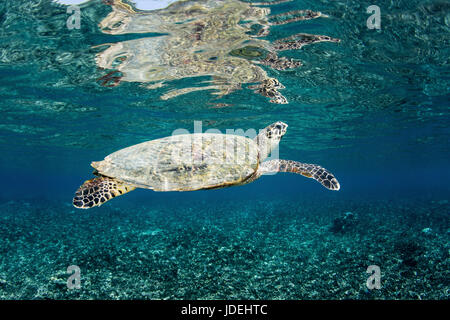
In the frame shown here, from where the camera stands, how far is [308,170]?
21.3ft

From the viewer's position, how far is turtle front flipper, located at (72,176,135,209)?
16.9 feet

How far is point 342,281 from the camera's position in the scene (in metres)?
6.20

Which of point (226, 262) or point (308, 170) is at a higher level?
point (308, 170)

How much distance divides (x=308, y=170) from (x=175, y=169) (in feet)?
12.7

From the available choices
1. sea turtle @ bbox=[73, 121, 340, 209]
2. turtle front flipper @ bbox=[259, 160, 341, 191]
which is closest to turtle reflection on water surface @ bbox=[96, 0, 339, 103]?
sea turtle @ bbox=[73, 121, 340, 209]

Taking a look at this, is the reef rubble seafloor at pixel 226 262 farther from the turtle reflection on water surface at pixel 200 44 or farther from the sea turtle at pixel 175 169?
the turtle reflection on water surface at pixel 200 44

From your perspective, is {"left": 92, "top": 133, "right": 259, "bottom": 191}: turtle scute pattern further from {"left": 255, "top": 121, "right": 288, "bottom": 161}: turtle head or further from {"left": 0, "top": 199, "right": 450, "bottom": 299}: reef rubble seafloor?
{"left": 0, "top": 199, "right": 450, "bottom": 299}: reef rubble seafloor

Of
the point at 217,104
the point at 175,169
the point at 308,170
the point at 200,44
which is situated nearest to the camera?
the point at 175,169

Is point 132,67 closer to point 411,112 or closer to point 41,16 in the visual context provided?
point 41,16

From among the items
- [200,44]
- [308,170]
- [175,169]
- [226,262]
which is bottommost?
[226,262]

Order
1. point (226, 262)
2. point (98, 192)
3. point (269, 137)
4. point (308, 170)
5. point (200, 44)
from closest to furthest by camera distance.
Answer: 1. point (98, 192)
2. point (308, 170)
3. point (226, 262)
4. point (269, 137)
5. point (200, 44)

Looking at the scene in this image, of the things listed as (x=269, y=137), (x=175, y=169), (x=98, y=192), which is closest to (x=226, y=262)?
(x=175, y=169)

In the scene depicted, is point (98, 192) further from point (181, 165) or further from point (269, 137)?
point (269, 137)
